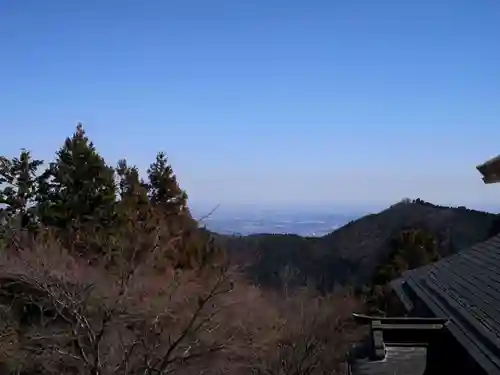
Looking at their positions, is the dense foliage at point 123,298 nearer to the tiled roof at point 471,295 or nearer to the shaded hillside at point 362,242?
the tiled roof at point 471,295

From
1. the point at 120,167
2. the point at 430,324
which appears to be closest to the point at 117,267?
the point at 430,324

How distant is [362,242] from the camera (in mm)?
43969

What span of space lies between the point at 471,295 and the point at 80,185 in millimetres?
20276

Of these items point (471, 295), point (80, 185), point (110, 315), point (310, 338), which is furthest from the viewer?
point (80, 185)

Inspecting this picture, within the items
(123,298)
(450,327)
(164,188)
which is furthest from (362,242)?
(450,327)

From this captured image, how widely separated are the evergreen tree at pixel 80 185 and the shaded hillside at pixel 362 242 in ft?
29.1

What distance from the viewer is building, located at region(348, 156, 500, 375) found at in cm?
393

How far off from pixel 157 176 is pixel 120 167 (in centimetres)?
173

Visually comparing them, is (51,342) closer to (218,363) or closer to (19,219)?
(218,363)

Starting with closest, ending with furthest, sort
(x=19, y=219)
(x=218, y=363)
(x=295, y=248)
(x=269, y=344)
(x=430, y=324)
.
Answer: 1. (x=430, y=324)
2. (x=218, y=363)
3. (x=269, y=344)
4. (x=19, y=219)
5. (x=295, y=248)

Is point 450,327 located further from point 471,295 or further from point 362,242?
point 362,242

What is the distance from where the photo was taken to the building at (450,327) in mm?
3926

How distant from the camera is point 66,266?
47.2ft

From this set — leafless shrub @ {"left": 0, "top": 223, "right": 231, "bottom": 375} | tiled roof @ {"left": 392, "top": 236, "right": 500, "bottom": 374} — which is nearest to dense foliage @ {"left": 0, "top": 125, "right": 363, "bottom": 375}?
leafless shrub @ {"left": 0, "top": 223, "right": 231, "bottom": 375}
